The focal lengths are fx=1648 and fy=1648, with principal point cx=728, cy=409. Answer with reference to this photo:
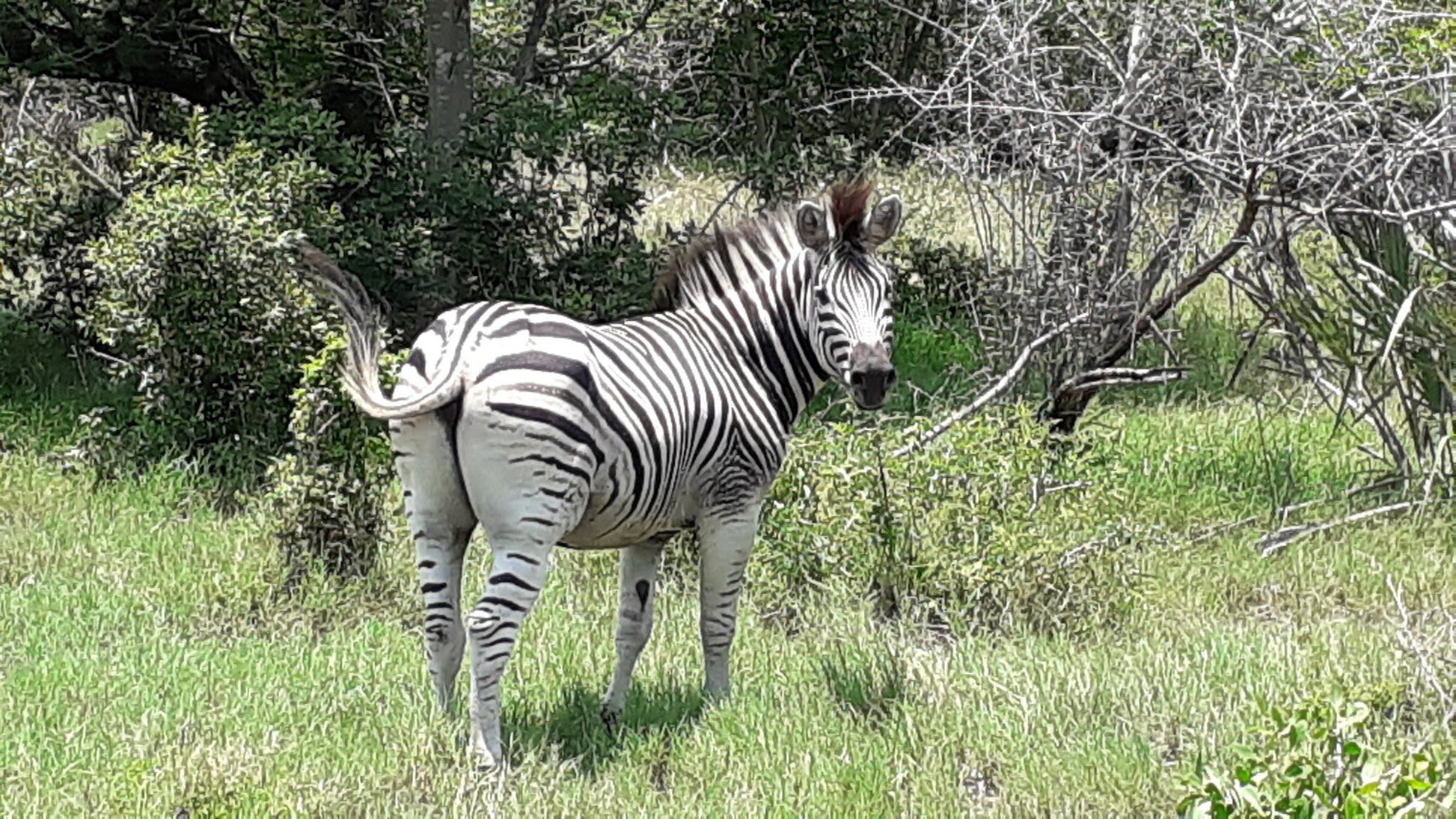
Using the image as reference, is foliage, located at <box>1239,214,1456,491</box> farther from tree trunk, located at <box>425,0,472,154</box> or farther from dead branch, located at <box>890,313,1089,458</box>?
tree trunk, located at <box>425,0,472,154</box>

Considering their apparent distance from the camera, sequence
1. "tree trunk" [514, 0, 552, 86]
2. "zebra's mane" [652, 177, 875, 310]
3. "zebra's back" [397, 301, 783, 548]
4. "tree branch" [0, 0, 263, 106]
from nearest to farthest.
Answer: "zebra's back" [397, 301, 783, 548] → "zebra's mane" [652, 177, 875, 310] → "tree branch" [0, 0, 263, 106] → "tree trunk" [514, 0, 552, 86]

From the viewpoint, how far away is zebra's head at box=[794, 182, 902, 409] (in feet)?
19.1

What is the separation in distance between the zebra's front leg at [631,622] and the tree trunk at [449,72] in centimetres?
531

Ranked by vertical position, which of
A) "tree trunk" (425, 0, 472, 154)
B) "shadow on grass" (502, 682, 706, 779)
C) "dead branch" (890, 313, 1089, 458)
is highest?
"tree trunk" (425, 0, 472, 154)

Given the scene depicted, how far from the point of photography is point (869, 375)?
18.9 feet

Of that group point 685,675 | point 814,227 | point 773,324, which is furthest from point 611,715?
point 814,227

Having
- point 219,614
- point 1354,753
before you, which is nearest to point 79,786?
point 219,614

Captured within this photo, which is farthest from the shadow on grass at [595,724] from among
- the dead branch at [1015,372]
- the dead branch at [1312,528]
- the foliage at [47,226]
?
the foliage at [47,226]

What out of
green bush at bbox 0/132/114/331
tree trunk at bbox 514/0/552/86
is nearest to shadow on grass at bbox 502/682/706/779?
green bush at bbox 0/132/114/331

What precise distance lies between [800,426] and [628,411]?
4.73m

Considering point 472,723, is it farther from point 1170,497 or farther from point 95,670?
point 1170,497

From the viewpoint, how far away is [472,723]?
529cm

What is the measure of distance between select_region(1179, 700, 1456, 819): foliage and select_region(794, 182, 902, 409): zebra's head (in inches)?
76.5

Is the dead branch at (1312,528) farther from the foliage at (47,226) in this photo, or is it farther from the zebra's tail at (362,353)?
the foliage at (47,226)
